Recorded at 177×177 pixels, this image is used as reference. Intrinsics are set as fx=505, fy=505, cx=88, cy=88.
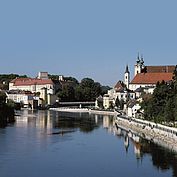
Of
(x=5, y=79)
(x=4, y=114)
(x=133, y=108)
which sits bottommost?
(x=4, y=114)

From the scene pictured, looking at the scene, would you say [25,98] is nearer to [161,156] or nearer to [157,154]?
[157,154]

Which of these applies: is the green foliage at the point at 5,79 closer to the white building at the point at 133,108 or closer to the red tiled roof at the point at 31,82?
the red tiled roof at the point at 31,82

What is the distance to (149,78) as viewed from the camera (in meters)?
70.3

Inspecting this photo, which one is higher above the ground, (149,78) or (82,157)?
(149,78)

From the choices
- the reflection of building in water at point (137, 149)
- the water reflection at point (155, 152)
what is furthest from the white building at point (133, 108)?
the reflection of building in water at point (137, 149)

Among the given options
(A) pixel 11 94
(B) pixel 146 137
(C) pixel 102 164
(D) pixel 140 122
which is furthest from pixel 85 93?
(C) pixel 102 164

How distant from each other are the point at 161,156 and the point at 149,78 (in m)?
49.7

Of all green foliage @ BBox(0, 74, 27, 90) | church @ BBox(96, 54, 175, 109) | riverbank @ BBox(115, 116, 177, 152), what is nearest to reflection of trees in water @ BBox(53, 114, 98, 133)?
riverbank @ BBox(115, 116, 177, 152)

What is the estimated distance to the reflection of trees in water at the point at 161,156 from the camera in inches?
748

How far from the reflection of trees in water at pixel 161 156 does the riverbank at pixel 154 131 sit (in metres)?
0.60

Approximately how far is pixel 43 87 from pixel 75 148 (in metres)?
63.8

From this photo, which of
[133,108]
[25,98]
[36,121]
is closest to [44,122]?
[36,121]

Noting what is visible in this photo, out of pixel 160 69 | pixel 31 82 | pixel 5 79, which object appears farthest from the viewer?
pixel 5 79

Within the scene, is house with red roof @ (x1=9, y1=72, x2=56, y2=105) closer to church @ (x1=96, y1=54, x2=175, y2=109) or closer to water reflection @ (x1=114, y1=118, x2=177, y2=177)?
church @ (x1=96, y1=54, x2=175, y2=109)
